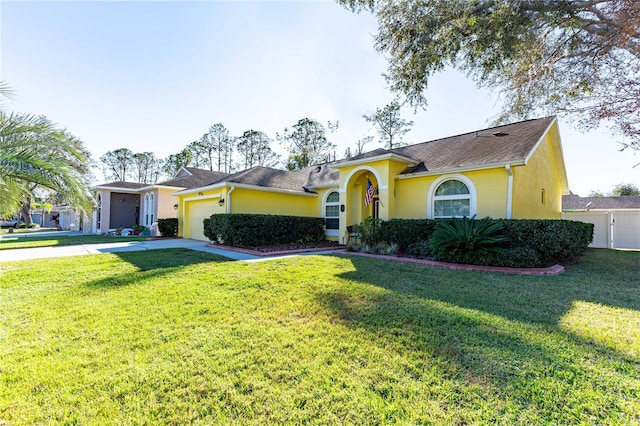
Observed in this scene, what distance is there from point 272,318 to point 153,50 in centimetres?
1213

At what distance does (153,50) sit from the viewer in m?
11.4

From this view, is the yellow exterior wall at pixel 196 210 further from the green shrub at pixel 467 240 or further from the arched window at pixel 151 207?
the green shrub at pixel 467 240

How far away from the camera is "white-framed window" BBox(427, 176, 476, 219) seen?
437 inches

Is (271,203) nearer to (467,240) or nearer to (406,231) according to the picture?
(406,231)

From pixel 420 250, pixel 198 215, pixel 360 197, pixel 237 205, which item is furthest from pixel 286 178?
pixel 420 250

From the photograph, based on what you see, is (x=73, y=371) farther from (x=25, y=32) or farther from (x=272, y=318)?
(x=25, y=32)

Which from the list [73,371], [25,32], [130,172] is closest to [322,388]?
[73,371]

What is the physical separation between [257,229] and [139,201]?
1740 cm

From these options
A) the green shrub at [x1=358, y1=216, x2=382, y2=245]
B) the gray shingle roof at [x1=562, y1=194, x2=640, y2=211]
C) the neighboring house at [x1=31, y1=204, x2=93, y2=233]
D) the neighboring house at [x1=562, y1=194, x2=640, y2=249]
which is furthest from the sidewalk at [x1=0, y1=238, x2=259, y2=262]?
the gray shingle roof at [x1=562, y1=194, x2=640, y2=211]

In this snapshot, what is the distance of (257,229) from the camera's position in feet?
43.1

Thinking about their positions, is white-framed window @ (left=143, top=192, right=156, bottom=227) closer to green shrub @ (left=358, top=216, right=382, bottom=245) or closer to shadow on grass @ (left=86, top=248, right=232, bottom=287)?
shadow on grass @ (left=86, top=248, right=232, bottom=287)

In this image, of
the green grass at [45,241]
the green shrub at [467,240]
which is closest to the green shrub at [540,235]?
the green shrub at [467,240]

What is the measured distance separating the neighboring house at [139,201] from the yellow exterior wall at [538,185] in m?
18.8

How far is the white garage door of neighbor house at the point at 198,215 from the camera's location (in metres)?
16.2
